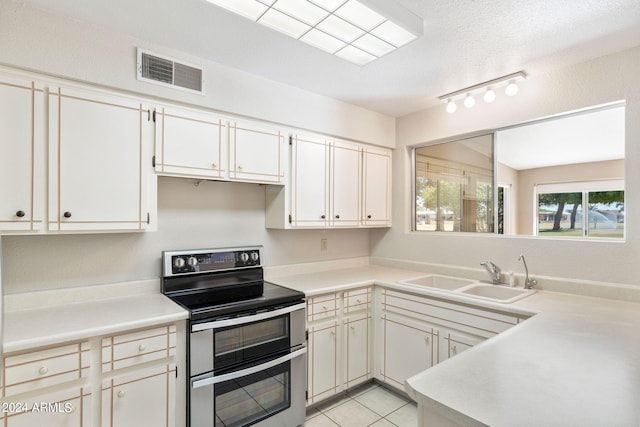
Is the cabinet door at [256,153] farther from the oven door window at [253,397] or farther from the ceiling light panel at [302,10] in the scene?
the oven door window at [253,397]

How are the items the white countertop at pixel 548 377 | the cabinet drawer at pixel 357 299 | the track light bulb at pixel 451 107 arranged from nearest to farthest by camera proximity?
the white countertop at pixel 548 377
the cabinet drawer at pixel 357 299
the track light bulb at pixel 451 107

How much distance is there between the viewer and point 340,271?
3.12m

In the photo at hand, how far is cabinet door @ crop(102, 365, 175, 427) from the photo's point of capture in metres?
1.55

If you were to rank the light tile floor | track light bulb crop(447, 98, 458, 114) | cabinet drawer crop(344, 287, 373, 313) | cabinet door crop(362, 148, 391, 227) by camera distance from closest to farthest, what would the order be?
the light tile floor, cabinet drawer crop(344, 287, 373, 313), track light bulb crop(447, 98, 458, 114), cabinet door crop(362, 148, 391, 227)

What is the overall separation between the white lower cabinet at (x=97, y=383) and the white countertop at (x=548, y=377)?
133cm

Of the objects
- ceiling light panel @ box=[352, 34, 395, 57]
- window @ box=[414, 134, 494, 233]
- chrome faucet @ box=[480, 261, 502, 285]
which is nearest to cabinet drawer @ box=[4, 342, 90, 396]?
ceiling light panel @ box=[352, 34, 395, 57]

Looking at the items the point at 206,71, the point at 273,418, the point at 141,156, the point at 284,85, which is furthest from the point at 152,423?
the point at 284,85

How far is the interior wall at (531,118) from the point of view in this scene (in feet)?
6.54

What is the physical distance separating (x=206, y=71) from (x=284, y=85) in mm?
623

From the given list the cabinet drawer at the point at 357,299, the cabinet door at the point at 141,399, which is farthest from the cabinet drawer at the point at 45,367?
the cabinet drawer at the point at 357,299

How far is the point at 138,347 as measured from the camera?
1615 millimetres

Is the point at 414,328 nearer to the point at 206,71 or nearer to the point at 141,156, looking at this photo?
the point at 141,156

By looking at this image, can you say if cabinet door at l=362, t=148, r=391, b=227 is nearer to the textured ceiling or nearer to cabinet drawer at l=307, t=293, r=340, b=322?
the textured ceiling

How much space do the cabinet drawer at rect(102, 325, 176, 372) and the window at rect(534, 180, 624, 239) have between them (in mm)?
2667
